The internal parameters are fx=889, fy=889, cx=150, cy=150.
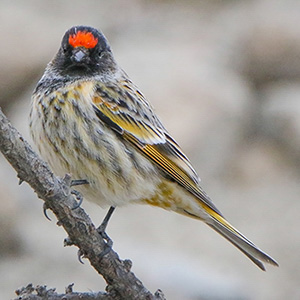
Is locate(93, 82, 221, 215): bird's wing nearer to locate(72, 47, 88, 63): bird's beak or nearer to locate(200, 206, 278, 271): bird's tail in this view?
locate(200, 206, 278, 271): bird's tail

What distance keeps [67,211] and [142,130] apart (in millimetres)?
1494

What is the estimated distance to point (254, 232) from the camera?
899cm

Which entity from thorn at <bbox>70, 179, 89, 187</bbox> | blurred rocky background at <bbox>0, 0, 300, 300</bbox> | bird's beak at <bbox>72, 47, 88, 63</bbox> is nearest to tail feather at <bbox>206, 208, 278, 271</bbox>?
thorn at <bbox>70, 179, 89, 187</bbox>

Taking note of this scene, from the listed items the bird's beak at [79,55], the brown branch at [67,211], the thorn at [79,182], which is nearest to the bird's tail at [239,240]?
the thorn at [79,182]

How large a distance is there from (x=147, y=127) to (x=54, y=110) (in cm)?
69

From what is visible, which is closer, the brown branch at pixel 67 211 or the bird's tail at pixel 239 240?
the brown branch at pixel 67 211

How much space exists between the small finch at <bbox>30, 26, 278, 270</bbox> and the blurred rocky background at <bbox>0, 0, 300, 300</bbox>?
9.07 feet

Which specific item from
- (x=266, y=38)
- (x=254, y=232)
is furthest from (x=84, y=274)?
(x=266, y=38)

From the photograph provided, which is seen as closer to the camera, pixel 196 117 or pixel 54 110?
pixel 54 110

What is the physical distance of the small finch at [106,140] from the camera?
16.8ft

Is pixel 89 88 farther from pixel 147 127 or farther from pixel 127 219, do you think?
pixel 127 219

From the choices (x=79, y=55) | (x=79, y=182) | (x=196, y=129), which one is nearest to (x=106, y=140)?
(x=79, y=182)

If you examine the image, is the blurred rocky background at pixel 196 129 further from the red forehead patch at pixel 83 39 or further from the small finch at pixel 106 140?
the red forehead patch at pixel 83 39

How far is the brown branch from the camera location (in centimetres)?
388
